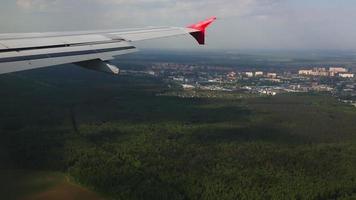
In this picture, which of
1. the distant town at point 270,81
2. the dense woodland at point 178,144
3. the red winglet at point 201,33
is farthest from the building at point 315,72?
the red winglet at point 201,33

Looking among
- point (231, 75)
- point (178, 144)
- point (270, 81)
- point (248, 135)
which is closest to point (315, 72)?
point (270, 81)

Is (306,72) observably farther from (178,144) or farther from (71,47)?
(71,47)

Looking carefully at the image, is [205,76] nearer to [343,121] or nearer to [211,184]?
[343,121]

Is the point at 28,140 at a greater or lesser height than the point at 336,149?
greater

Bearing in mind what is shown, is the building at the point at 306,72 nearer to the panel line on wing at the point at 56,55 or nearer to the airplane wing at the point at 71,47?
the airplane wing at the point at 71,47

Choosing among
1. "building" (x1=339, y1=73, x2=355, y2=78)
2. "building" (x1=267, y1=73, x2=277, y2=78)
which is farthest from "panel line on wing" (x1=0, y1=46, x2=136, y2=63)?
"building" (x1=339, y1=73, x2=355, y2=78)

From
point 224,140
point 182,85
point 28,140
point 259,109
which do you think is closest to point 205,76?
point 182,85
